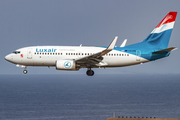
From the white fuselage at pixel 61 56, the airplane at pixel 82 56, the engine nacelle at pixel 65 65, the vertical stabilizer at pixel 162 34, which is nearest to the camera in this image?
the engine nacelle at pixel 65 65

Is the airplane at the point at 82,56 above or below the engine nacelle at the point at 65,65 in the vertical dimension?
above

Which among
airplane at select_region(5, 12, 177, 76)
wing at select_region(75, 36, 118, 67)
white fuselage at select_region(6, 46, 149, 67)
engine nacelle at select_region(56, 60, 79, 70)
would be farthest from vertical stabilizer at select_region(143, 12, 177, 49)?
engine nacelle at select_region(56, 60, 79, 70)

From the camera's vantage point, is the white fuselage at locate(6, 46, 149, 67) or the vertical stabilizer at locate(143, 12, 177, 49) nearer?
the white fuselage at locate(6, 46, 149, 67)

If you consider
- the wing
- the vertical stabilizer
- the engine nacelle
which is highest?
the vertical stabilizer

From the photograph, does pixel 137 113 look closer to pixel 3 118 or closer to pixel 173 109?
pixel 173 109

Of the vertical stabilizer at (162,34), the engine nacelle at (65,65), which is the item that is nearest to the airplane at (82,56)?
the engine nacelle at (65,65)

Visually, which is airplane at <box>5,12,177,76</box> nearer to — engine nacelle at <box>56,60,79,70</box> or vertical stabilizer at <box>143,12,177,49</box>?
engine nacelle at <box>56,60,79,70</box>

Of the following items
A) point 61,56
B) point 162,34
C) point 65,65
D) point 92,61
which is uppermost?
point 162,34

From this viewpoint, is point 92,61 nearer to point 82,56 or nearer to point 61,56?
point 82,56

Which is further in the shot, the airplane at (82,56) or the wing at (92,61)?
the airplane at (82,56)

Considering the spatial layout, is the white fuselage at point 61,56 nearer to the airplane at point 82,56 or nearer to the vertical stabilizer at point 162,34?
the airplane at point 82,56

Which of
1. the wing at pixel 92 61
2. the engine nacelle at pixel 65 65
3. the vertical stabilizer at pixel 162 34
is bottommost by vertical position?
the engine nacelle at pixel 65 65

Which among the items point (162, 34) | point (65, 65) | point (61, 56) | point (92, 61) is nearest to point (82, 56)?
point (92, 61)

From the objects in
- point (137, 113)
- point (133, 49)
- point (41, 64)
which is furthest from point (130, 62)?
point (137, 113)
